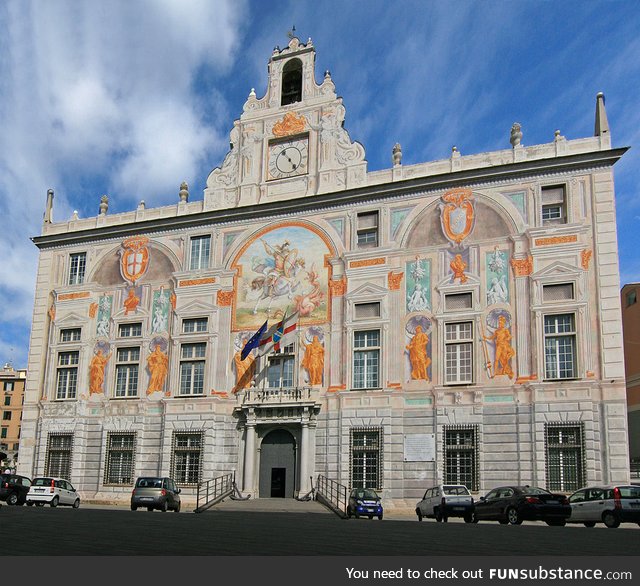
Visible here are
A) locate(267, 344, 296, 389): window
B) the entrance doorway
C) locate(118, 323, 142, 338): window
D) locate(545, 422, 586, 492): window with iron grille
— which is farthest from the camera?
locate(118, 323, 142, 338): window

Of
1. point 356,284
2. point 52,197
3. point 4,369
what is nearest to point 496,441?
point 356,284

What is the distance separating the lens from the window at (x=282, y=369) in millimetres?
37188

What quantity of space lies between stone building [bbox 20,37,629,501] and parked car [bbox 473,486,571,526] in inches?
226

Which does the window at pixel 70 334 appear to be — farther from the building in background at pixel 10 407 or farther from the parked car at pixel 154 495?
the building in background at pixel 10 407

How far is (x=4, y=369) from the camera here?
10219cm

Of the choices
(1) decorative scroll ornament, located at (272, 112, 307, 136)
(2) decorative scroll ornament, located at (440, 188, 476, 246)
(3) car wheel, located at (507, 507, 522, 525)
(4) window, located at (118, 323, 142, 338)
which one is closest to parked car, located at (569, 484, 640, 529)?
(3) car wheel, located at (507, 507, 522, 525)

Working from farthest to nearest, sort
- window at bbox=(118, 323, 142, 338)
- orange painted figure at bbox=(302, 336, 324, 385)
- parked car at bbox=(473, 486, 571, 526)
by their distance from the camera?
window at bbox=(118, 323, 142, 338) < orange painted figure at bbox=(302, 336, 324, 385) < parked car at bbox=(473, 486, 571, 526)

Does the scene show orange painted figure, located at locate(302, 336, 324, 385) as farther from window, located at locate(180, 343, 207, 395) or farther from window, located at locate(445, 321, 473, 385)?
window, located at locate(445, 321, 473, 385)

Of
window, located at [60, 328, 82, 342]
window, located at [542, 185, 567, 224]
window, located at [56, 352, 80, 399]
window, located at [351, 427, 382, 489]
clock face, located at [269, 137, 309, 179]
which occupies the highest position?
clock face, located at [269, 137, 309, 179]

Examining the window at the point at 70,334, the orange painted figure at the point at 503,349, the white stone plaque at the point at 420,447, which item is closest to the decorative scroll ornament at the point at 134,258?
the window at the point at 70,334

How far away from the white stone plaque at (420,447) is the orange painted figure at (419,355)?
2.51 metres

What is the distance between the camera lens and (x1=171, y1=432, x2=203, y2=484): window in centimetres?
3788

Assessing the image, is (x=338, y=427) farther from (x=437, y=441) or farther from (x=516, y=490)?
(x=516, y=490)

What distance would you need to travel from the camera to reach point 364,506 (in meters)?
28.9
